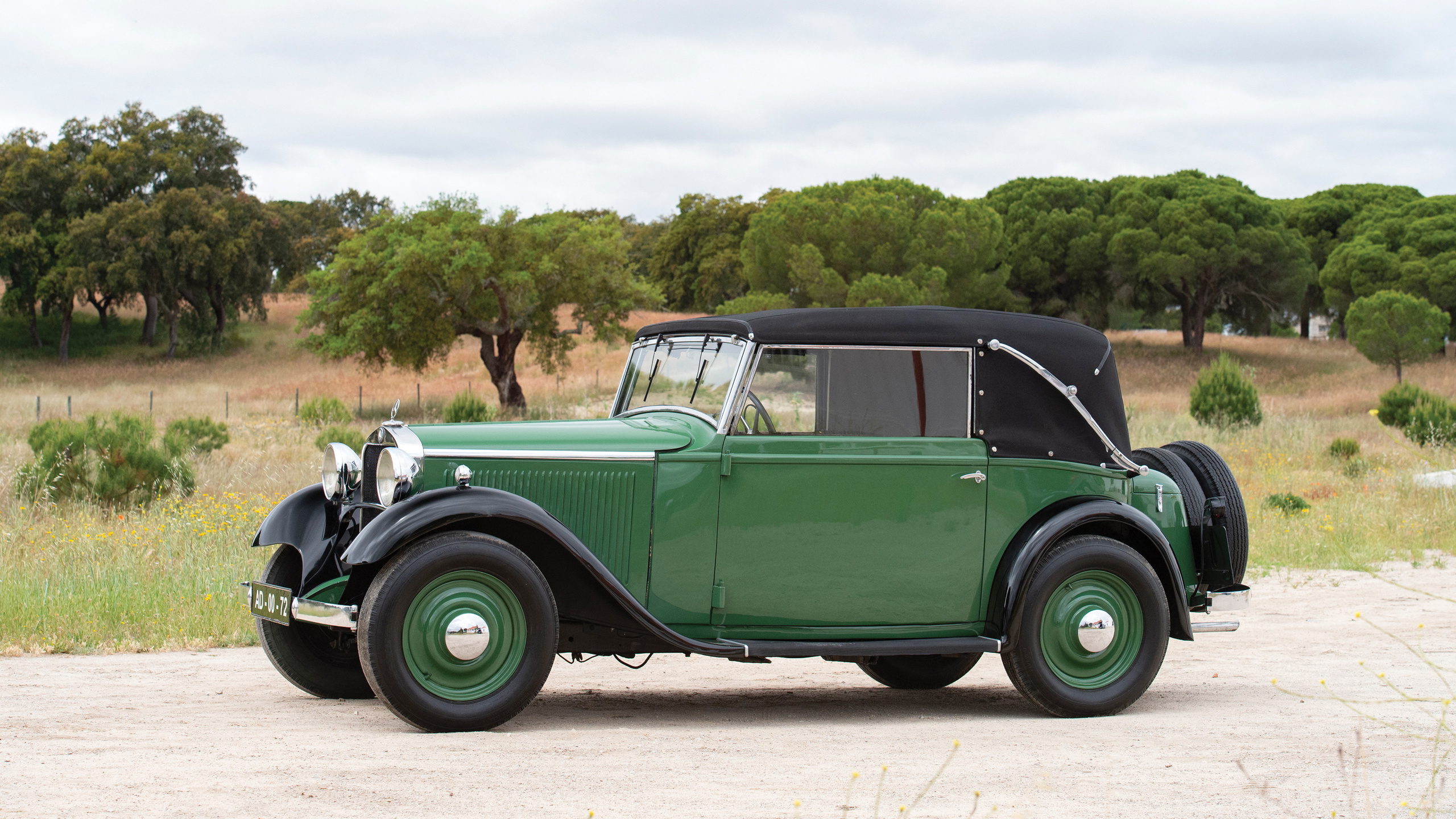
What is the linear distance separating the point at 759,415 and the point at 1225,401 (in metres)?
24.4

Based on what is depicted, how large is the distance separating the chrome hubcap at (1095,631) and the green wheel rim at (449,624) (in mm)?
2755

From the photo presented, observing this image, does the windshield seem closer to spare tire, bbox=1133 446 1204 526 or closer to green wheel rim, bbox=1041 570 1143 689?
green wheel rim, bbox=1041 570 1143 689

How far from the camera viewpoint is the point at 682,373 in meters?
6.21

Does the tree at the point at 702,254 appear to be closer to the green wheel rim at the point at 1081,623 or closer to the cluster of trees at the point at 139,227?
the cluster of trees at the point at 139,227

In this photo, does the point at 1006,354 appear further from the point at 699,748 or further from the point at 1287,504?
the point at 1287,504

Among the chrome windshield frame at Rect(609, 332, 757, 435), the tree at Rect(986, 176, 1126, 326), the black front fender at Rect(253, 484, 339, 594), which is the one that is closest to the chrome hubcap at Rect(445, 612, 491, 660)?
the black front fender at Rect(253, 484, 339, 594)

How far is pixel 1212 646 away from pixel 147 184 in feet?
212

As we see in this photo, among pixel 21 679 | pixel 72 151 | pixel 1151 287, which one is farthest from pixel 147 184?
pixel 21 679

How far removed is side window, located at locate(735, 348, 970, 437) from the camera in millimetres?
5812

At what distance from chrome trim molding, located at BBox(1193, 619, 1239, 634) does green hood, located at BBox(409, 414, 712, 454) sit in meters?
2.75

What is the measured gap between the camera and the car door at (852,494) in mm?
5625

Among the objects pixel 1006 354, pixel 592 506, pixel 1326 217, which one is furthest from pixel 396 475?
pixel 1326 217

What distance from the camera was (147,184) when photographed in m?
62.3

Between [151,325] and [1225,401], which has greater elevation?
[151,325]
